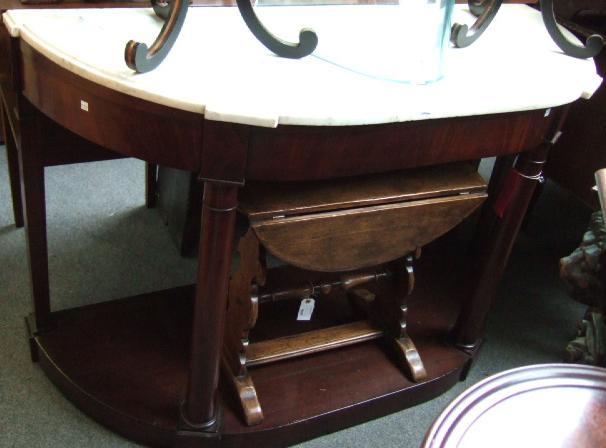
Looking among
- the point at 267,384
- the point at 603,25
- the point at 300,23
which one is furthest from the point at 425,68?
the point at 603,25

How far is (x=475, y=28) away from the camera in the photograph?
139cm

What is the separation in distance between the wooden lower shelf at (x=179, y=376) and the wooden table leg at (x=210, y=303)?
8cm

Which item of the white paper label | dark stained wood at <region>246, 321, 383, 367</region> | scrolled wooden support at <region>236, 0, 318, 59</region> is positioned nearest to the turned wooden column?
dark stained wood at <region>246, 321, 383, 367</region>

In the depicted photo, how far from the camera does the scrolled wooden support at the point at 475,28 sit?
1.32 m

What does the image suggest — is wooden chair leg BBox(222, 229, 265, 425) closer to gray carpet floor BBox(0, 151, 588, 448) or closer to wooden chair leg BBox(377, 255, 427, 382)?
gray carpet floor BBox(0, 151, 588, 448)

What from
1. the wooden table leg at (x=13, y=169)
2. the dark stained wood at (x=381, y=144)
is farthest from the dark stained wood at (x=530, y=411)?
the wooden table leg at (x=13, y=169)

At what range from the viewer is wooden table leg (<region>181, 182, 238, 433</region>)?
104 cm

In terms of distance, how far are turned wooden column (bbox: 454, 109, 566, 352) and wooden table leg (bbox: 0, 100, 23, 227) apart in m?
1.21

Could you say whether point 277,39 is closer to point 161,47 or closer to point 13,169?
point 161,47

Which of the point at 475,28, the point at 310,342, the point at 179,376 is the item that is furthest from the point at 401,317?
the point at 475,28

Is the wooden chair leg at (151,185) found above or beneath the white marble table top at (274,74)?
beneath

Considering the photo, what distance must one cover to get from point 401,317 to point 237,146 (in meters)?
0.75

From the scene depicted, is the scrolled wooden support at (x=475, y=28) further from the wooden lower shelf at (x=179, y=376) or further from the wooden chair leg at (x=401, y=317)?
the wooden lower shelf at (x=179, y=376)

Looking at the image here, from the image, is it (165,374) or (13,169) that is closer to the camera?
(165,374)
